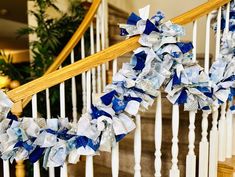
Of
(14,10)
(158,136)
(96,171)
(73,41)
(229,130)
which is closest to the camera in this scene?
(158,136)

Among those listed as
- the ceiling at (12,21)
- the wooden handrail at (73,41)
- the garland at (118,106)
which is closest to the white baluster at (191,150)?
the garland at (118,106)

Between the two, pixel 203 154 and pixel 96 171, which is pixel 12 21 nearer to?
pixel 96 171

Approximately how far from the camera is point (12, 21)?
19.6 feet

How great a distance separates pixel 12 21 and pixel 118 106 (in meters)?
5.13

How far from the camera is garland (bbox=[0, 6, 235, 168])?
143 cm

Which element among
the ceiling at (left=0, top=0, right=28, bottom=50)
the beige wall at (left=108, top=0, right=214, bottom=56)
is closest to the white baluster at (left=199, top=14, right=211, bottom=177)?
the beige wall at (left=108, top=0, right=214, bottom=56)

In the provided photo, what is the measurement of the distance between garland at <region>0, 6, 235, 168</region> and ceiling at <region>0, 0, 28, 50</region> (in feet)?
13.1

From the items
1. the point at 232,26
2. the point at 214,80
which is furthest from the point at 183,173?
the point at 232,26

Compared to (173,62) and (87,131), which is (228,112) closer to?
(173,62)

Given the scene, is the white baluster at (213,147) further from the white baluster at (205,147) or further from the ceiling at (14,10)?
the ceiling at (14,10)

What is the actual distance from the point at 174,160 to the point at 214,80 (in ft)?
1.59

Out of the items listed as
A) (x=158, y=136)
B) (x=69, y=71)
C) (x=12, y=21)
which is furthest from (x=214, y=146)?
(x=12, y=21)

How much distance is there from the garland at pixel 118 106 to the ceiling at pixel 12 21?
4.00 metres

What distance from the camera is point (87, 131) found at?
142cm
